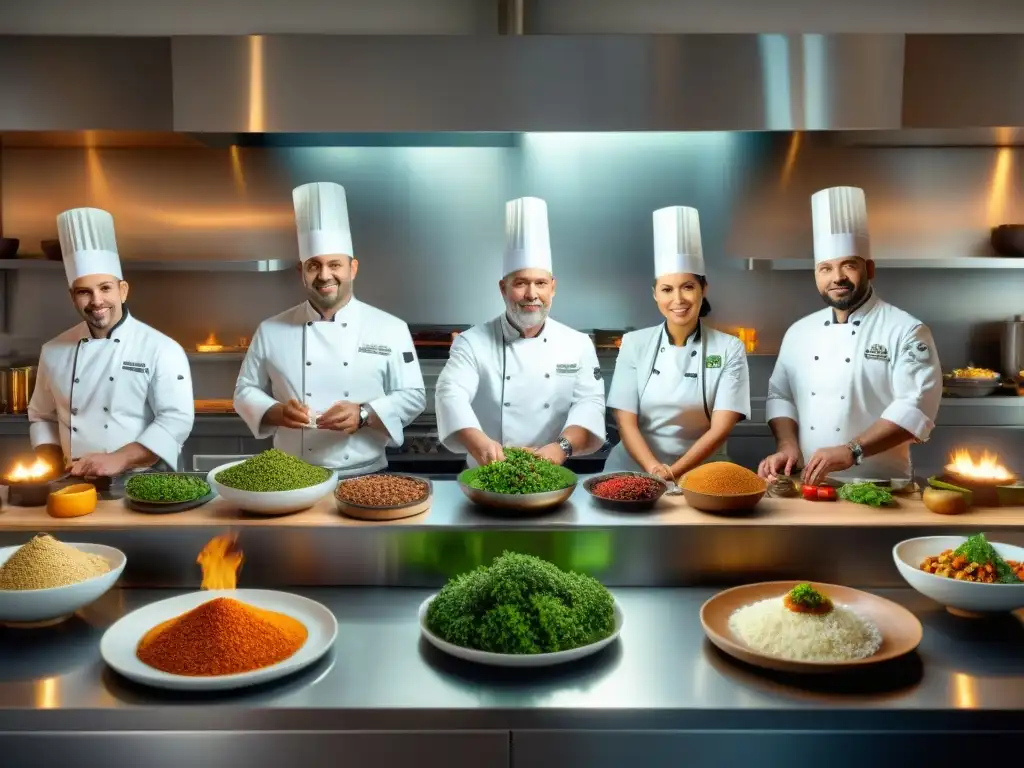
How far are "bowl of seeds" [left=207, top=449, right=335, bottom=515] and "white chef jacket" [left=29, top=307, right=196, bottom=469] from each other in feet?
4.33

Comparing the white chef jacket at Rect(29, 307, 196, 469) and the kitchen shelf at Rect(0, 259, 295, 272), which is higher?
the kitchen shelf at Rect(0, 259, 295, 272)

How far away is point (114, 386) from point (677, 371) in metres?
2.28

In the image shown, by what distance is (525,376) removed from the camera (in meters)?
3.36

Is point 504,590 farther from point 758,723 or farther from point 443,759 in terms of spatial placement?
point 758,723

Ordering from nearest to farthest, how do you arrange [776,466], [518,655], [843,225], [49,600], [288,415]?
[518,655] → [49,600] → [776,466] → [288,415] → [843,225]

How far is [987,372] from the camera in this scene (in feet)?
14.9

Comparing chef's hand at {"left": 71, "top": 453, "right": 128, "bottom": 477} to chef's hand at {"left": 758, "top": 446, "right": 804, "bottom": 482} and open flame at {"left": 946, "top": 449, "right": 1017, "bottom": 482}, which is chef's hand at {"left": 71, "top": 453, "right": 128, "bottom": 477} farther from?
open flame at {"left": 946, "top": 449, "right": 1017, "bottom": 482}

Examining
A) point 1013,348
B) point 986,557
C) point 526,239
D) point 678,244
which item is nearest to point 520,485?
point 986,557

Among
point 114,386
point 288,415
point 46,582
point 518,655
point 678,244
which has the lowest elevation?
point 518,655

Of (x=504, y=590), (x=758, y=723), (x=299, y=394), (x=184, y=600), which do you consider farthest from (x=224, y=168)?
(x=758, y=723)

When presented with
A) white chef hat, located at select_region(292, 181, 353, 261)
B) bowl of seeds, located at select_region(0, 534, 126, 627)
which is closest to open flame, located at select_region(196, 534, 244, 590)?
bowl of seeds, located at select_region(0, 534, 126, 627)

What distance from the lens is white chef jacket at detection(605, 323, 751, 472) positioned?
3.20m

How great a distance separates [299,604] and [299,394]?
188cm

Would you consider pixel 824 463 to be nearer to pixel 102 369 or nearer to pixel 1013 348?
pixel 102 369
